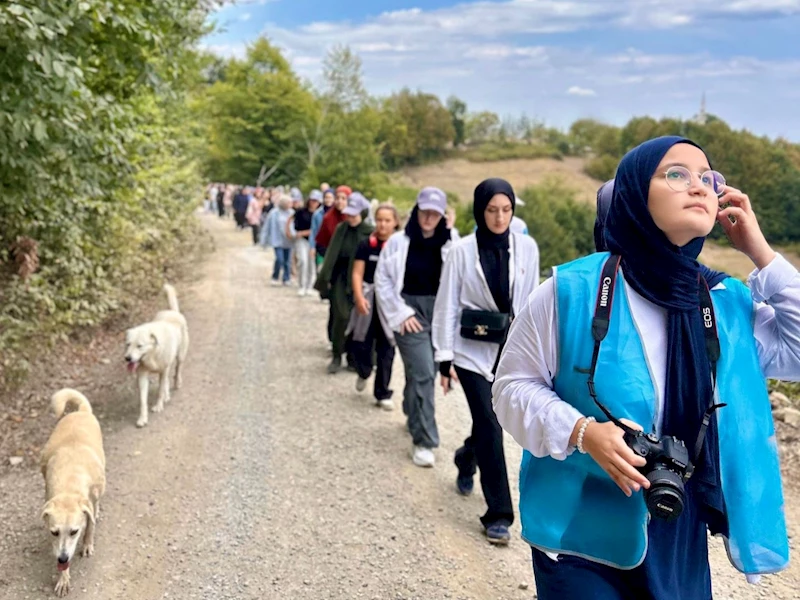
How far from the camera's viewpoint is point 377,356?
8148 millimetres

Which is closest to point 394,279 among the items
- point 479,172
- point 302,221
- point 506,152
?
point 302,221

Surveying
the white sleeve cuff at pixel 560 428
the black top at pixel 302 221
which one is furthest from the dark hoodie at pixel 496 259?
the black top at pixel 302 221

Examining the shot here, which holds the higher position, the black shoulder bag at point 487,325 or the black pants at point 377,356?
the black shoulder bag at point 487,325

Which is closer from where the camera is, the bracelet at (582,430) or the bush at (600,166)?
the bracelet at (582,430)

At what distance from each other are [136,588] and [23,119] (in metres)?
3.23

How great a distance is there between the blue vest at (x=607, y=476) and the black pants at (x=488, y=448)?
2639 millimetres

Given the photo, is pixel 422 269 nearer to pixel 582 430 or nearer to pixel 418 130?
pixel 582 430

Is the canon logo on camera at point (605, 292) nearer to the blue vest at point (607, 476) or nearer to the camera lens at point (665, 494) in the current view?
the blue vest at point (607, 476)

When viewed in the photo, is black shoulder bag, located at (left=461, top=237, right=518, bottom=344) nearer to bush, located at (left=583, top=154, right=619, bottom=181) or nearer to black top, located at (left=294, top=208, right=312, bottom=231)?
black top, located at (left=294, top=208, right=312, bottom=231)

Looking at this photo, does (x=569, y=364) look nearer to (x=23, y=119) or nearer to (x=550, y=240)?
(x=23, y=119)

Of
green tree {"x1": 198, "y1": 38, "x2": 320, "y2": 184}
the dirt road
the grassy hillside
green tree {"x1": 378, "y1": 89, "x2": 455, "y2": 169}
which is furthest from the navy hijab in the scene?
green tree {"x1": 378, "y1": 89, "x2": 455, "y2": 169}

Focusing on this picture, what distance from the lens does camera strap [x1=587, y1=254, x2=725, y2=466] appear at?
2041mm

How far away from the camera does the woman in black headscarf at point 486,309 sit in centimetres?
485

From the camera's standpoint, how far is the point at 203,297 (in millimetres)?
15859
